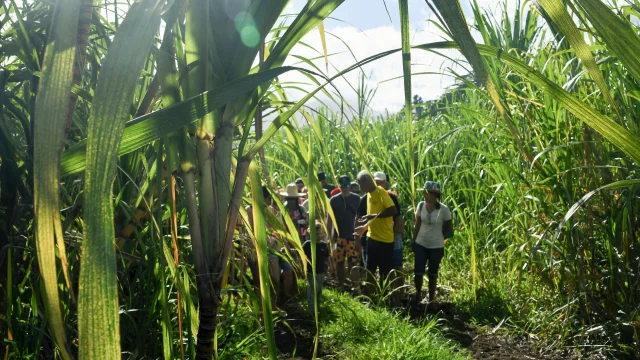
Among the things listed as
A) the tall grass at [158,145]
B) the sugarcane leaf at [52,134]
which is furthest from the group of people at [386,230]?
the sugarcane leaf at [52,134]

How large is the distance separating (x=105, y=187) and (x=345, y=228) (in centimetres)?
833

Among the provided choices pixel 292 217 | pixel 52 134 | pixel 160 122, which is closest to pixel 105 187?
pixel 52 134

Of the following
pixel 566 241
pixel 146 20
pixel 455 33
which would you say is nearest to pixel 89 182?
pixel 146 20

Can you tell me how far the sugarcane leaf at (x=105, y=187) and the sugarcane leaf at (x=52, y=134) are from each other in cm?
4

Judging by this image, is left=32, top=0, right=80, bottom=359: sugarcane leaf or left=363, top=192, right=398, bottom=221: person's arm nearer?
left=32, top=0, right=80, bottom=359: sugarcane leaf

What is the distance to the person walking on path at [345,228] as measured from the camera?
8.48 m

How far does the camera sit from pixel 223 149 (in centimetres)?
111

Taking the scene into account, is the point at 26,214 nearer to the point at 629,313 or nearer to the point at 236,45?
the point at 236,45

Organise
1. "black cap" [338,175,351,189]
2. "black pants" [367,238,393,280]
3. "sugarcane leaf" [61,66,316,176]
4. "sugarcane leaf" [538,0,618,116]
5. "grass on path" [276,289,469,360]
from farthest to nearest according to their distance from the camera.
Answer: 1. "black cap" [338,175,351,189]
2. "black pants" [367,238,393,280]
3. "grass on path" [276,289,469,360]
4. "sugarcane leaf" [61,66,316,176]
5. "sugarcane leaf" [538,0,618,116]

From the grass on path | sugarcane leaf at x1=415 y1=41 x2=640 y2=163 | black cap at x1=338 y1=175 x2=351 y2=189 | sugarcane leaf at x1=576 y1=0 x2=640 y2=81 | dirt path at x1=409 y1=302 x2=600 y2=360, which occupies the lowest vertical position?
dirt path at x1=409 y1=302 x2=600 y2=360

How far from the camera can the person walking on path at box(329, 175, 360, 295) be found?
8.48 metres

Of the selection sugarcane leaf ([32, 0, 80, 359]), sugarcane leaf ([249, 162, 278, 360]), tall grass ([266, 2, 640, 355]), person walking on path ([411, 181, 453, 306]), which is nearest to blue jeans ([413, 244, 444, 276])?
person walking on path ([411, 181, 453, 306])

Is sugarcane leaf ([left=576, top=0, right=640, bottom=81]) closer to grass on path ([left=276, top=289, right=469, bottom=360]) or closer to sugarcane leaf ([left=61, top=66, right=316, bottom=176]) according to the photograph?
sugarcane leaf ([left=61, top=66, right=316, bottom=176])

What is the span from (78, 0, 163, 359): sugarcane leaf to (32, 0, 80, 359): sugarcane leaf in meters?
0.04
